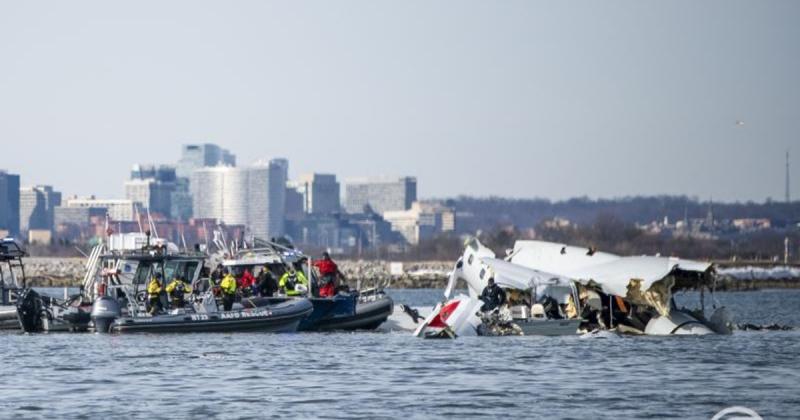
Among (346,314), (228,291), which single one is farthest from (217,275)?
(346,314)

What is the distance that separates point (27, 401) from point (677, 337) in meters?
22.0

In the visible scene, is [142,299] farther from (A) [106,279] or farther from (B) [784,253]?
(B) [784,253]

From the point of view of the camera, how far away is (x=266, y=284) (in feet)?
178

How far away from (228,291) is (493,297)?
7.58 m

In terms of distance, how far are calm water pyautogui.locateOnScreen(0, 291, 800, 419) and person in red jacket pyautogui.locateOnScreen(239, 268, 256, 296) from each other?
112 inches

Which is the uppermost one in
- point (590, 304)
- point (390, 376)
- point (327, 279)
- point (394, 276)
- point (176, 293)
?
point (327, 279)

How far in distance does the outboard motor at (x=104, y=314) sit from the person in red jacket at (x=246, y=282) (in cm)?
451

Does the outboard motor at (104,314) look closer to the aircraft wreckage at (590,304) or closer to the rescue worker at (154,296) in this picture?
the rescue worker at (154,296)

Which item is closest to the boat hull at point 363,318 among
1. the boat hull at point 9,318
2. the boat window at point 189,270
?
the boat window at point 189,270

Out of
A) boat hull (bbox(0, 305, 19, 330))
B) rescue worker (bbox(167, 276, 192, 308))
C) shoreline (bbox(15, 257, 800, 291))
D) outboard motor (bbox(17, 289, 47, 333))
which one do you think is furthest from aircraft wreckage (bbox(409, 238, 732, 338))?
shoreline (bbox(15, 257, 800, 291))

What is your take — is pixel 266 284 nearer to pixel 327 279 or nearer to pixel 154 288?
pixel 327 279

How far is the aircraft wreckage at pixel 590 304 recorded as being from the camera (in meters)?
51.0

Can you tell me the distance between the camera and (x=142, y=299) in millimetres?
52781

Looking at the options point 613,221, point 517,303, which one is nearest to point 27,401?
point 517,303
